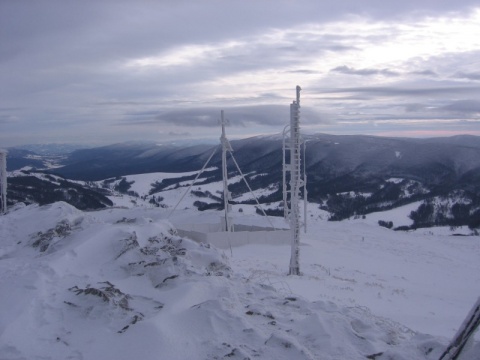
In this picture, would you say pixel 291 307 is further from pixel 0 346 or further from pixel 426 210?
pixel 426 210

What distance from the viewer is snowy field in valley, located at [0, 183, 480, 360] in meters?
6.36

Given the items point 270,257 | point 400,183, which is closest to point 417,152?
point 400,183

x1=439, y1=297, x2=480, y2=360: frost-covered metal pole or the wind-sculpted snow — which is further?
the wind-sculpted snow

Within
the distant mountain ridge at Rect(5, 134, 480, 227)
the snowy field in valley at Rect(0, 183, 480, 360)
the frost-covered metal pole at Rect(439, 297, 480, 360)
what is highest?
the frost-covered metal pole at Rect(439, 297, 480, 360)

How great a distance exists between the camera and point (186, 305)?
25.7ft

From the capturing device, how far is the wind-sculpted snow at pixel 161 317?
6273 mm

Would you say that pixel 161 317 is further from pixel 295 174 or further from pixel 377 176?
pixel 377 176

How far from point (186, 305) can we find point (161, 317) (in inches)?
30.5

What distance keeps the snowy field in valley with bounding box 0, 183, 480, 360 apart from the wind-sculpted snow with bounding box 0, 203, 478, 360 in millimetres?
22

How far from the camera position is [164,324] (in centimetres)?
683

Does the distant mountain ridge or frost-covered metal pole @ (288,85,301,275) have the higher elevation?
frost-covered metal pole @ (288,85,301,275)

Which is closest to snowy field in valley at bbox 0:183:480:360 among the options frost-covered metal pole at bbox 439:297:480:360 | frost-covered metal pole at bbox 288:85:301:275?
frost-covered metal pole at bbox 439:297:480:360

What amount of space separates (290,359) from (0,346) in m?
3.81

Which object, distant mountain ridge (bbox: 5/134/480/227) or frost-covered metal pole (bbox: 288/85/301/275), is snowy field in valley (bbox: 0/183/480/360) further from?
distant mountain ridge (bbox: 5/134/480/227)
